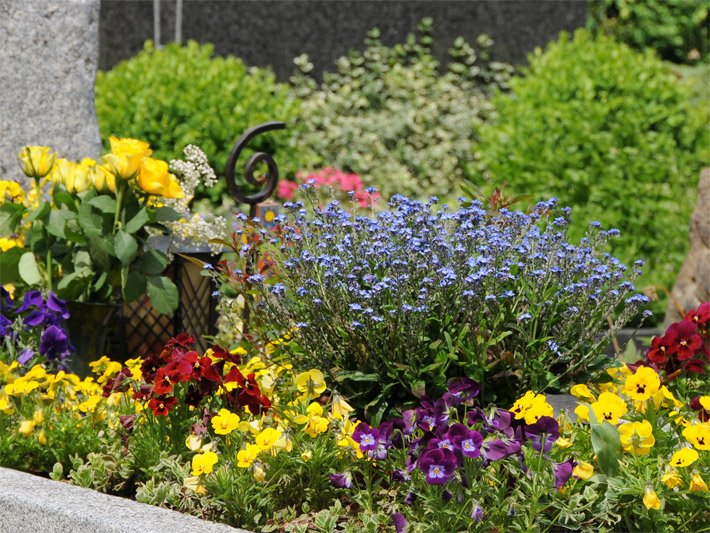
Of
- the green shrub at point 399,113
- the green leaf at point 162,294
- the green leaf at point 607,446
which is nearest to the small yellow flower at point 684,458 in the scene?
A: the green leaf at point 607,446

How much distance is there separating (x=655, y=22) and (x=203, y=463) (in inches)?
495

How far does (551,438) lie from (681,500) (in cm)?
33

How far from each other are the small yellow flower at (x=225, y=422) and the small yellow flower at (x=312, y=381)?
20 centimetres

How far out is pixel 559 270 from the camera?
3.03 meters

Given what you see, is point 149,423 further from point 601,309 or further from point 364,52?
point 364,52

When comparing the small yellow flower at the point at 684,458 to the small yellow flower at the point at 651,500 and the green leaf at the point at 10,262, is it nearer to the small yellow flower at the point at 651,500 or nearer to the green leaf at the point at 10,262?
the small yellow flower at the point at 651,500

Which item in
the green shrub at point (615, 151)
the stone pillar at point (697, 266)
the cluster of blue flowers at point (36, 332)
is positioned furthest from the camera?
the green shrub at point (615, 151)

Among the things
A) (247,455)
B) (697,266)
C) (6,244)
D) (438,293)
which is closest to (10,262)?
(6,244)

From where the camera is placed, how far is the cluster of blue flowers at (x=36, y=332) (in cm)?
346

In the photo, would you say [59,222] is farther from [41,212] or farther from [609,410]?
[609,410]

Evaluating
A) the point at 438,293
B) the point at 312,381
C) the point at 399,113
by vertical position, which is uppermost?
the point at 438,293

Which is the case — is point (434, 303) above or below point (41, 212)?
above

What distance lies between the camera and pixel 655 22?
1409 cm

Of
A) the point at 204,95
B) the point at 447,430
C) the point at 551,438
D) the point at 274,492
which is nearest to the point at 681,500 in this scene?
the point at 551,438
